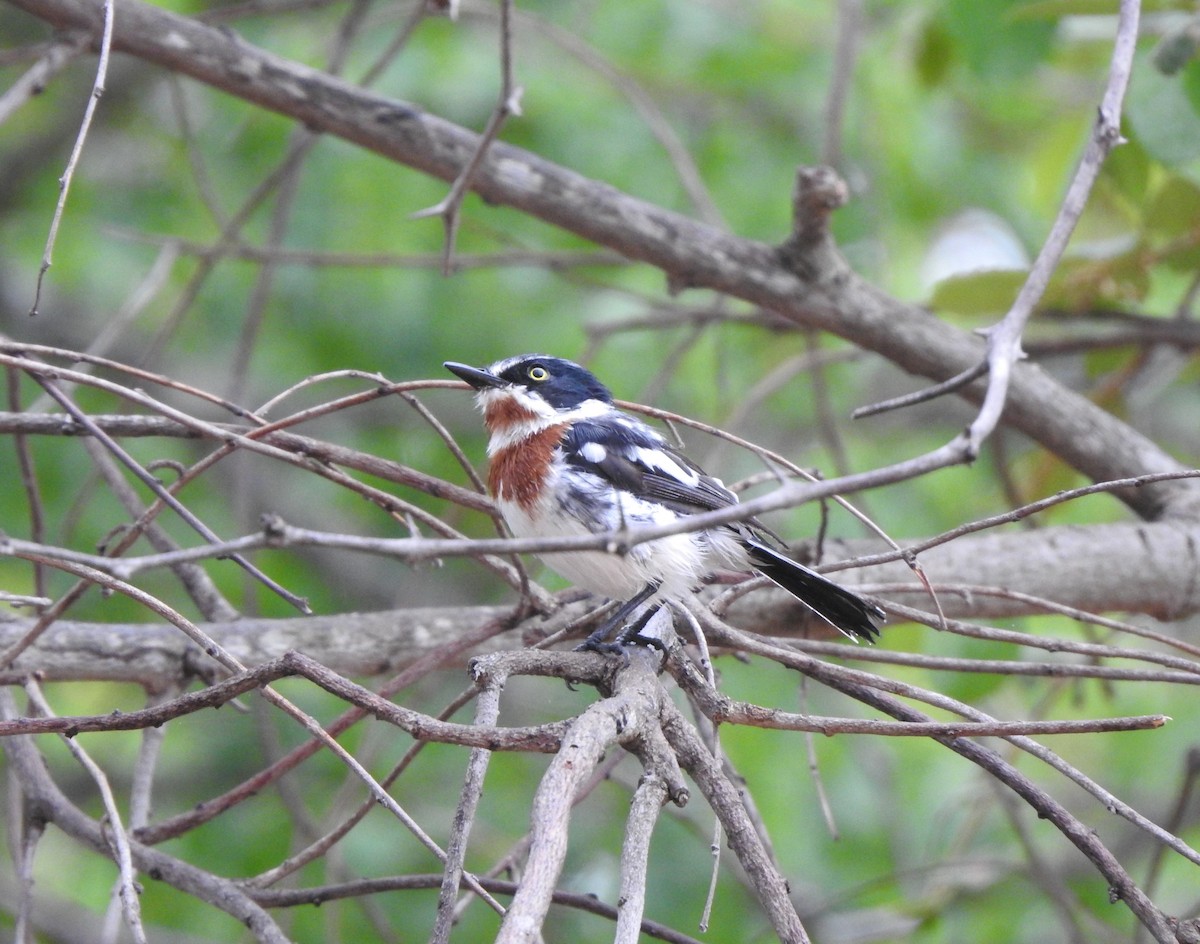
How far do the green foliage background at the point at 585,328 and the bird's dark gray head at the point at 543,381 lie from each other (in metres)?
0.73

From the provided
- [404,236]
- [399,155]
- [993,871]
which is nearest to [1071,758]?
[993,871]

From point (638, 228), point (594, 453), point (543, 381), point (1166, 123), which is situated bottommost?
point (594, 453)

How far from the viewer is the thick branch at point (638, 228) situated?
11.6 ft

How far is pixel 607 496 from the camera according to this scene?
3326 millimetres

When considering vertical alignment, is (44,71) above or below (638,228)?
below

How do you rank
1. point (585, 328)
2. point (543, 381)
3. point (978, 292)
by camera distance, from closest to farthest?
point (543, 381) < point (978, 292) < point (585, 328)

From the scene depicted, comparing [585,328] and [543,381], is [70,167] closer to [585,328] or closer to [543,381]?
[543,381]

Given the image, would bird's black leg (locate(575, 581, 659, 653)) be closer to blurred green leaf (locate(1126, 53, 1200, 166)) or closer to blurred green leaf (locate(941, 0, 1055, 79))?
blurred green leaf (locate(1126, 53, 1200, 166))

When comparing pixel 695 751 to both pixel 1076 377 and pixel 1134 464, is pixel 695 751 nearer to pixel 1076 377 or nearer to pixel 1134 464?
pixel 1134 464

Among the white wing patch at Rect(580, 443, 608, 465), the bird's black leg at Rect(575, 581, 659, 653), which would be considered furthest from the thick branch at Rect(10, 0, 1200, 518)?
the bird's black leg at Rect(575, 581, 659, 653)

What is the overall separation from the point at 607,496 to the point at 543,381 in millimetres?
552

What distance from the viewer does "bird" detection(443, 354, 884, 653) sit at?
10.1ft

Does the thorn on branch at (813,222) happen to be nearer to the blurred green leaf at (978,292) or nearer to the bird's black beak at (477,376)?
the blurred green leaf at (978,292)

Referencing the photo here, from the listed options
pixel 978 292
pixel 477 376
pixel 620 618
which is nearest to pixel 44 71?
pixel 477 376
